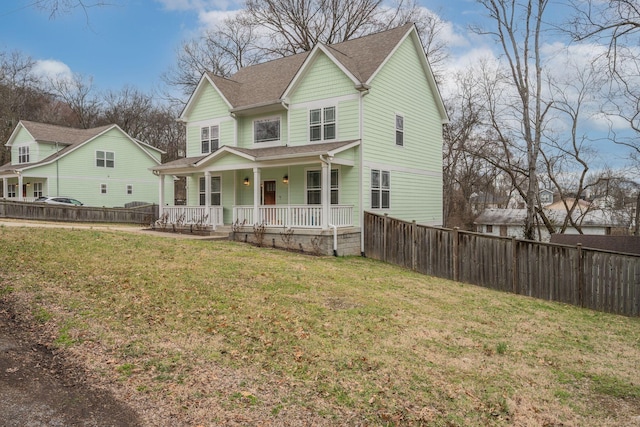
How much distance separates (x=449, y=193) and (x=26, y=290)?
1240 inches

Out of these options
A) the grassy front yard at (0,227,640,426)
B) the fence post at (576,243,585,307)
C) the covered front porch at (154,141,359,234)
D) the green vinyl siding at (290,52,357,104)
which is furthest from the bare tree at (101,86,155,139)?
the fence post at (576,243,585,307)

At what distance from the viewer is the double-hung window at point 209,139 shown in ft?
68.0

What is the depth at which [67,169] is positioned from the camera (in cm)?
3219

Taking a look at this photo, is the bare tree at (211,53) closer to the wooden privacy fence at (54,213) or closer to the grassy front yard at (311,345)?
the wooden privacy fence at (54,213)

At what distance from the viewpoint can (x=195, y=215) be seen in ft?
61.7

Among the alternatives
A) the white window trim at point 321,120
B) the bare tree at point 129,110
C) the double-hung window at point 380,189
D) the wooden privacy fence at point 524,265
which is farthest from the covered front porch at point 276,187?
the bare tree at point 129,110

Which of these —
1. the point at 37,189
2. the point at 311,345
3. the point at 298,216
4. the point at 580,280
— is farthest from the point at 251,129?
the point at 37,189

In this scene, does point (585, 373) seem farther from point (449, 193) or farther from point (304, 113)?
point (449, 193)

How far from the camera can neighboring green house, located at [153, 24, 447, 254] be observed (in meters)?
16.2

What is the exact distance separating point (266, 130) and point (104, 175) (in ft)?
70.3

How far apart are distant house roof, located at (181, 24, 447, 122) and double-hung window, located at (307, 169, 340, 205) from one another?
11.7 ft

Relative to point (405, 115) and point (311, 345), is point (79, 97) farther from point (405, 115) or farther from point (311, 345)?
point (311, 345)

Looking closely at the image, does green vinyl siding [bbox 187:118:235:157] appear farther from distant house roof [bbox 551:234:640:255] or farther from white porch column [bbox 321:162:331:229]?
distant house roof [bbox 551:234:640:255]

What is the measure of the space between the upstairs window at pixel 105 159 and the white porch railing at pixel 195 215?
58.5 feet
